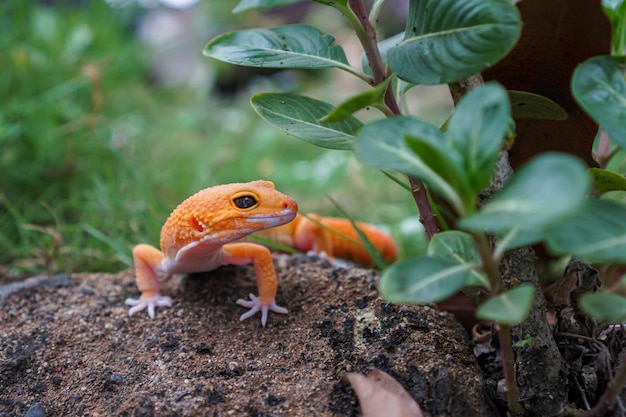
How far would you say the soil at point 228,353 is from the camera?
1946 millimetres

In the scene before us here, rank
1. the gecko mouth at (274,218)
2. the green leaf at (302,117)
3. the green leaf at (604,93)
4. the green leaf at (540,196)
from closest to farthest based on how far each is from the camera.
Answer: the green leaf at (540,196) → the green leaf at (604,93) → the green leaf at (302,117) → the gecko mouth at (274,218)

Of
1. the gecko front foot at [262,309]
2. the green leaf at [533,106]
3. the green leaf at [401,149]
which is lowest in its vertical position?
the gecko front foot at [262,309]

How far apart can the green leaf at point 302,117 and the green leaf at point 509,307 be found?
0.89 meters

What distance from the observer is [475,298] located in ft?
6.68

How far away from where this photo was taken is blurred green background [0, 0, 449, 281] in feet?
13.0

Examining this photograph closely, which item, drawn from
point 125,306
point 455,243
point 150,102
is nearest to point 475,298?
point 455,243

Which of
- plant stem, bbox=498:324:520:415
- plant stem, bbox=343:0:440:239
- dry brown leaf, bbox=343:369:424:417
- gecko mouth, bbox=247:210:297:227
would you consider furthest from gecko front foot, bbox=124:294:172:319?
plant stem, bbox=498:324:520:415

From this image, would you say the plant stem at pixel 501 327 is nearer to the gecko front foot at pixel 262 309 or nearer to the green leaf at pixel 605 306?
the green leaf at pixel 605 306

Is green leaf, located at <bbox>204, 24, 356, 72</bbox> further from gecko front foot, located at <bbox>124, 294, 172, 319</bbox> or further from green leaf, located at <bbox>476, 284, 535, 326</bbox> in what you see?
gecko front foot, located at <bbox>124, 294, 172, 319</bbox>

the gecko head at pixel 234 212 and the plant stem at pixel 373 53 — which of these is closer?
the plant stem at pixel 373 53

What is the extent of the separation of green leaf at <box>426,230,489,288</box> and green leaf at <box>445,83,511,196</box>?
276 mm

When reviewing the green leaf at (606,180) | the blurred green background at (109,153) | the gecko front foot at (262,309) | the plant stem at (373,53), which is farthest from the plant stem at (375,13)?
the blurred green background at (109,153)

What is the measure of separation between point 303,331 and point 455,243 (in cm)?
99

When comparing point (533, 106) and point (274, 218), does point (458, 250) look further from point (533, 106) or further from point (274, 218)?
point (274, 218)
